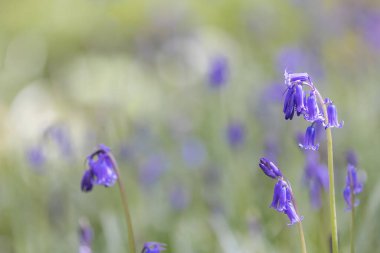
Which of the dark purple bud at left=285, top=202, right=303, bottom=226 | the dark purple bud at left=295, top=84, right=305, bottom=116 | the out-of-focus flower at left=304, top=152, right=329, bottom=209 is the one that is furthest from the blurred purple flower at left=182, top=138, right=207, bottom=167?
the dark purple bud at left=295, top=84, right=305, bottom=116

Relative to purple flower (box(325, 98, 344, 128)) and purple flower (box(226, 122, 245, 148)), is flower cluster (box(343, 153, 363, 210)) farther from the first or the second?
purple flower (box(226, 122, 245, 148))

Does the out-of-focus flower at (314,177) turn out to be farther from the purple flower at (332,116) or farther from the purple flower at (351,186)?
the purple flower at (332,116)

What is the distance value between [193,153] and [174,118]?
48.1 inches

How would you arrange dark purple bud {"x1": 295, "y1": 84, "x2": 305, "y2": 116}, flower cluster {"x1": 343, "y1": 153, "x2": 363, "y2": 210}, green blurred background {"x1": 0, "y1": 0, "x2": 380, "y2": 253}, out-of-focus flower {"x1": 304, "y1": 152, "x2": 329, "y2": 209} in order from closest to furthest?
1. dark purple bud {"x1": 295, "y1": 84, "x2": 305, "y2": 116}
2. flower cluster {"x1": 343, "y1": 153, "x2": 363, "y2": 210}
3. out-of-focus flower {"x1": 304, "y1": 152, "x2": 329, "y2": 209}
4. green blurred background {"x1": 0, "y1": 0, "x2": 380, "y2": 253}

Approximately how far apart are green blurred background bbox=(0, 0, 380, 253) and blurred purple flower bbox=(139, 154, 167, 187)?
1cm

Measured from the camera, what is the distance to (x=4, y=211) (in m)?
6.61

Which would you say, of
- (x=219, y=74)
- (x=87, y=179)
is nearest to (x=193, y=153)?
(x=219, y=74)

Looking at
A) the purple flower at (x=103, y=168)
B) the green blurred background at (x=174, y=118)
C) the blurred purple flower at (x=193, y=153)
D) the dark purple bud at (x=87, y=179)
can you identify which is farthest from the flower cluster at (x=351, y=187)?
the blurred purple flower at (x=193, y=153)

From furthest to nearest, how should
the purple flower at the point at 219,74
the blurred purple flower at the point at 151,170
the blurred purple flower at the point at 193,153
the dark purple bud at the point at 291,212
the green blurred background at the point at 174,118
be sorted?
1. the blurred purple flower at the point at 193,153
2. the blurred purple flower at the point at 151,170
3. the purple flower at the point at 219,74
4. the green blurred background at the point at 174,118
5. the dark purple bud at the point at 291,212

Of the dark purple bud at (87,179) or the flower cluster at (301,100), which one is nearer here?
the flower cluster at (301,100)

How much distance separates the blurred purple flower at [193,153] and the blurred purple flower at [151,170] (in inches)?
8.6

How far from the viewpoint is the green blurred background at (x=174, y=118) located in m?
5.45

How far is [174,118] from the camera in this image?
26.0 feet

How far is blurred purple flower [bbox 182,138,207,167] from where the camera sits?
6.67 m
